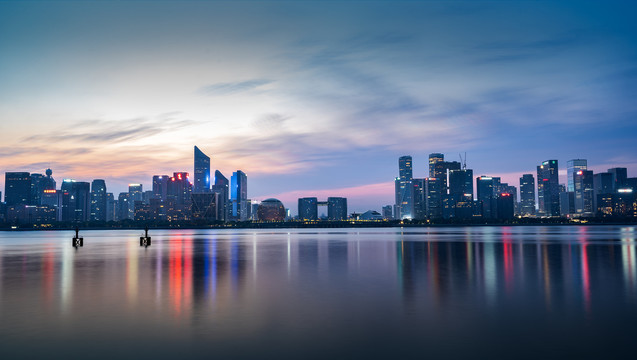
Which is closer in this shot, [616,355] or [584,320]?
[616,355]

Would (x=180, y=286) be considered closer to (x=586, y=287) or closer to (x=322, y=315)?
(x=322, y=315)

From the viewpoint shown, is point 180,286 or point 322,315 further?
point 180,286

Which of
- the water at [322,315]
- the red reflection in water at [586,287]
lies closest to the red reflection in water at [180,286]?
the water at [322,315]

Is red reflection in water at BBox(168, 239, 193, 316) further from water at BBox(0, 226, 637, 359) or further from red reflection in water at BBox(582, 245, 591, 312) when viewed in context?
red reflection in water at BBox(582, 245, 591, 312)

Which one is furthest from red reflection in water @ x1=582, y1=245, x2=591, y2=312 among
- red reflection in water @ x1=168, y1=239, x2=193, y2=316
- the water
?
red reflection in water @ x1=168, y1=239, x2=193, y2=316

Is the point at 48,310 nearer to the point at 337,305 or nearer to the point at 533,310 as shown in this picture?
the point at 337,305

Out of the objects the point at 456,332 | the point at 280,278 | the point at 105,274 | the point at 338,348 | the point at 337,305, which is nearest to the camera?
→ the point at 338,348

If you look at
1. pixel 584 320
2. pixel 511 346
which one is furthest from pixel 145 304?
pixel 584 320

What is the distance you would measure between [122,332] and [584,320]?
20.4m

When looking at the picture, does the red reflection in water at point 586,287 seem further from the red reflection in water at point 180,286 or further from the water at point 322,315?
the red reflection in water at point 180,286

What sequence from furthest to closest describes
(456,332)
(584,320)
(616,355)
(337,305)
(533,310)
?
(337,305) → (533,310) → (584,320) → (456,332) → (616,355)

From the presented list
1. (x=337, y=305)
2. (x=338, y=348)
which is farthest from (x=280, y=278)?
(x=338, y=348)

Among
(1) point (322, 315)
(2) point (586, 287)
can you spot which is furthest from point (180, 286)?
(2) point (586, 287)

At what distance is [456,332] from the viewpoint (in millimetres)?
19562
